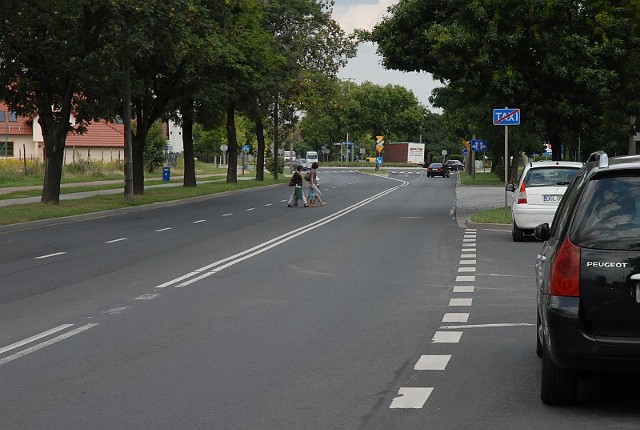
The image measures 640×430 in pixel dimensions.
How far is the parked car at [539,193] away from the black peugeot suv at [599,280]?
15.9m

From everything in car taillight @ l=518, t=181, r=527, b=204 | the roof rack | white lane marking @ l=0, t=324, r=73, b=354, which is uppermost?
the roof rack

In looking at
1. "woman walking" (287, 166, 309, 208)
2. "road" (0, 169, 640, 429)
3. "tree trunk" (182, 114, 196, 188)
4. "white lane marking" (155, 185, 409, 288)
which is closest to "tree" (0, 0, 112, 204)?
"woman walking" (287, 166, 309, 208)

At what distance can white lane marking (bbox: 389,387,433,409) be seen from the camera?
24.9ft

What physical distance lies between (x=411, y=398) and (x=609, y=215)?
71.4 inches

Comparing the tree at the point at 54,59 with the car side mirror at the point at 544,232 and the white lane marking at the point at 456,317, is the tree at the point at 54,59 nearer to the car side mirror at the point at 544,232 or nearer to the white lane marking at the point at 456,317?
the white lane marking at the point at 456,317

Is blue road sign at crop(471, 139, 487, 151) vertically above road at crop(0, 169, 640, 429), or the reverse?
blue road sign at crop(471, 139, 487, 151)

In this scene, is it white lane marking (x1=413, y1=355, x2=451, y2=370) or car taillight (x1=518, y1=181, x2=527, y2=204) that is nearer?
white lane marking (x1=413, y1=355, x2=451, y2=370)

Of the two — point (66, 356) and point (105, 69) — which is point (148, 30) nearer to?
point (105, 69)

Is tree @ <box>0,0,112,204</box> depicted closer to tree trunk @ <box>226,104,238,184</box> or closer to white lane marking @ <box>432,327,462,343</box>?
white lane marking @ <box>432,327,462,343</box>

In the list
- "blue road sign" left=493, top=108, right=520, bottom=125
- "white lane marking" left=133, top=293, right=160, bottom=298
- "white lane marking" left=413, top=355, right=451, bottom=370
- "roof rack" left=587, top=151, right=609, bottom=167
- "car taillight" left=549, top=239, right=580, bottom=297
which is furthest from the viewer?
"blue road sign" left=493, top=108, right=520, bottom=125

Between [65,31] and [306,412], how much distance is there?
31272 millimetres

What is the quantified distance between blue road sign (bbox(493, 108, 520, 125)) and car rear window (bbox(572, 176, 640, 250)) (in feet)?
77.0

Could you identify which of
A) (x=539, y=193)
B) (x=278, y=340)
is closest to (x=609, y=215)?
(x=278, y=340)

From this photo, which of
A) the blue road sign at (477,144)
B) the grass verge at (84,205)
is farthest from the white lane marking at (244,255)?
the blue road sign at (477,144)
